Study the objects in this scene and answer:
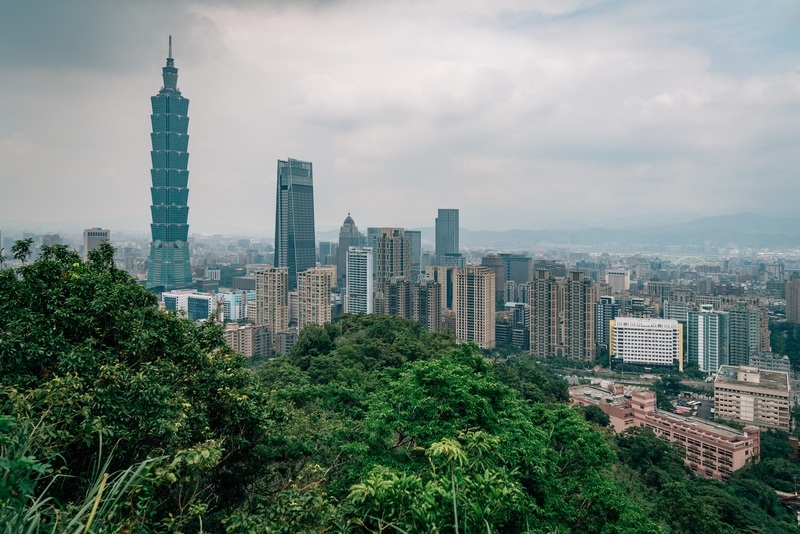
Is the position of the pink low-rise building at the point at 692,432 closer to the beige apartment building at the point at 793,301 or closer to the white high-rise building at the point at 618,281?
the beige apartment building at the point at 793,301

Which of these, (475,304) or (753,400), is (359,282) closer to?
(475,304)

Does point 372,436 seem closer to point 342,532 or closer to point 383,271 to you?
point 342,532

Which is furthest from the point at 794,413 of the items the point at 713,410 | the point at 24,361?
the point at 24,361

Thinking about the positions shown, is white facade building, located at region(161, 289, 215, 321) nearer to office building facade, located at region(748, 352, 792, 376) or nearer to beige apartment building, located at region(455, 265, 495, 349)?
beige apartment building, located at region(455, 265, 495, 349)

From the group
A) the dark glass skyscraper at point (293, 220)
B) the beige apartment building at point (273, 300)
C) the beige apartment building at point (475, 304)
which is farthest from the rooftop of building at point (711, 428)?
the dark glass skyscraper at point (293, 220)

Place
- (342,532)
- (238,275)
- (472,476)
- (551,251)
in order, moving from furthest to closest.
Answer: (551,251) < (238,275) < (472,476) < (342,532)

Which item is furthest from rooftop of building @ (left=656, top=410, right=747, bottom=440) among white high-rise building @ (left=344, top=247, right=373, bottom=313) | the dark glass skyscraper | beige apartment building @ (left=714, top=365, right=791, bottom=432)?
the dark glass skyscraper
